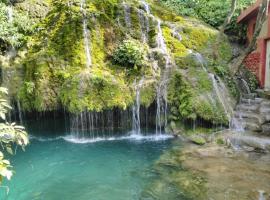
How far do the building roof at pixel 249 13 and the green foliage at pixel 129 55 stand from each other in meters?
5.71

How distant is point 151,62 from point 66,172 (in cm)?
560

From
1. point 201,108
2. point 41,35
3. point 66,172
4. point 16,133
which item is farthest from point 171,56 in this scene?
point 16,133

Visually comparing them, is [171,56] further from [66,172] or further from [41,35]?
[66,172]

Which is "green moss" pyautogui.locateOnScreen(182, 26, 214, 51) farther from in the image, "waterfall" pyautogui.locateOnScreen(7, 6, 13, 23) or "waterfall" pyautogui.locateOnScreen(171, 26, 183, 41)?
"waterfall" pyautogui.locateOnScreen(7, 6, 13, 23)

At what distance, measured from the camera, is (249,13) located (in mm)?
15195

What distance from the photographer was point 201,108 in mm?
11578

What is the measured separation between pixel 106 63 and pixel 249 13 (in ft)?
24.2

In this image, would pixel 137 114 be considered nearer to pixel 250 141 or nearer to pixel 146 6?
pixel 250 141

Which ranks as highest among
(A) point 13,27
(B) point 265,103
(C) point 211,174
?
(A) point 13,27

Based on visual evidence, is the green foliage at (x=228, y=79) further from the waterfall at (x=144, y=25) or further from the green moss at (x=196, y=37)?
the waterfall at (x=144, y=25)

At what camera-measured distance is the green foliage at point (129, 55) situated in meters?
12.2

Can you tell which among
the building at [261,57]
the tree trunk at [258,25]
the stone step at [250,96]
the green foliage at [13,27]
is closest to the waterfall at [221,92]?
the tree trunk at [258,25]

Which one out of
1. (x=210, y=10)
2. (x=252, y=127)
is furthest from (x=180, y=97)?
(x=210, y=10)

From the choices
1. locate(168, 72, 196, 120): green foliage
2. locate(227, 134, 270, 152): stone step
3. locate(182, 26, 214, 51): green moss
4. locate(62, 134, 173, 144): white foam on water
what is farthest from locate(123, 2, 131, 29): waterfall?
locate(227, 134, 270, 152): stone step
